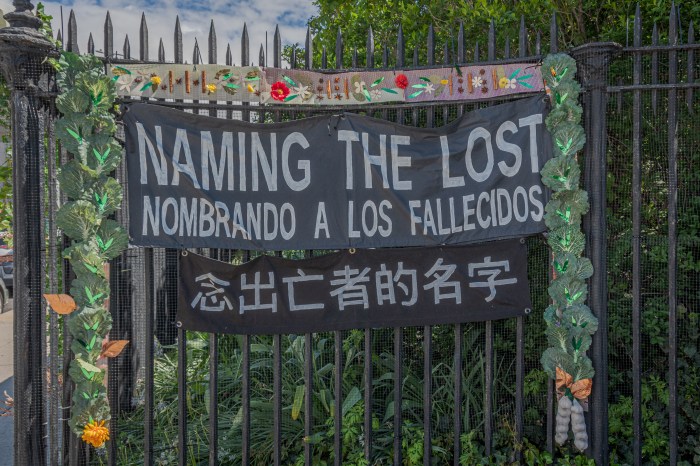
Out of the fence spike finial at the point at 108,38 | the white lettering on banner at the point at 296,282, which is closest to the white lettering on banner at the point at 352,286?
the white lettering on banner at the point at 296,282

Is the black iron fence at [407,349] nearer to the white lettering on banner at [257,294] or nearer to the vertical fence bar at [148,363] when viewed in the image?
the vertical fence bar at [148,363]

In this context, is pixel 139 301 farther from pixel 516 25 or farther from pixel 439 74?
pixel 516 25

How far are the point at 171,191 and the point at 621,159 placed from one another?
3630 mm

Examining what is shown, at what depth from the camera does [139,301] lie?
16.7 feet

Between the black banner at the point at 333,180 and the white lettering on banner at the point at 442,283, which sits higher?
the black banner at the point at 333,180

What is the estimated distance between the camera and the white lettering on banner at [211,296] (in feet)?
11.8

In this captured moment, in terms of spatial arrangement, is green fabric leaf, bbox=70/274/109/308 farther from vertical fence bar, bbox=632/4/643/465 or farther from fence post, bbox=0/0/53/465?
vertical fence bar, bbox=632/4/643/465

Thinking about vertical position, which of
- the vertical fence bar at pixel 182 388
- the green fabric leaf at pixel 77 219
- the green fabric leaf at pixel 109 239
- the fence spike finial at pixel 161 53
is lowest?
the vertical fence bar at pixel 182 388

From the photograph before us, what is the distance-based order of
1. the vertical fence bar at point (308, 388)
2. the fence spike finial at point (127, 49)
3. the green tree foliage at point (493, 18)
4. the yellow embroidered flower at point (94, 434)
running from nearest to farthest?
1. the yellow embroidered flower at point (94, 434)
2. the vertical fence bar at point (308, 388)
3. the fence spike finial at point (127, 49)
4. the green tree foliage at point (493, 18)

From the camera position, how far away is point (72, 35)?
11.7ft

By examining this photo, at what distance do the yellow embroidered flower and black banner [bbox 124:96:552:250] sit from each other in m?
1.16

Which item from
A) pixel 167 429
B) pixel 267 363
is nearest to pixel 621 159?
pixel 267 363

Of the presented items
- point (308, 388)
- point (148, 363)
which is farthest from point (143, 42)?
point (308, 388)

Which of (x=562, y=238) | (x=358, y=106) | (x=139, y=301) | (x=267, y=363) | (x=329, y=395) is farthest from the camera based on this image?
(x=139, y=301)
